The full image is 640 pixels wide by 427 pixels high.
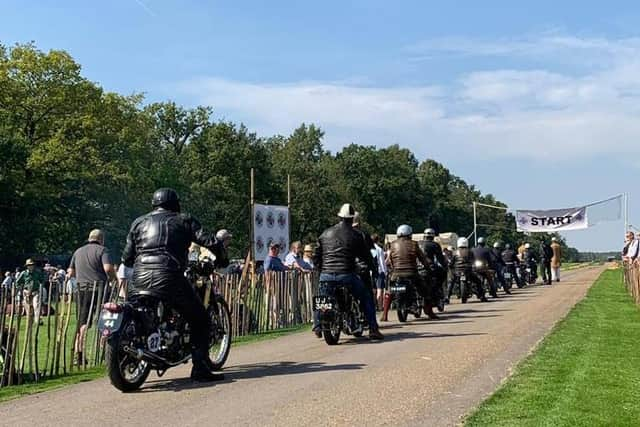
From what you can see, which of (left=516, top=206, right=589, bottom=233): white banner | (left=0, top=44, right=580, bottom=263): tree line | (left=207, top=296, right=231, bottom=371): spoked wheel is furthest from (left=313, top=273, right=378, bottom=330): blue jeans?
(left=0, top=44, right=580, bottom=263): tree line

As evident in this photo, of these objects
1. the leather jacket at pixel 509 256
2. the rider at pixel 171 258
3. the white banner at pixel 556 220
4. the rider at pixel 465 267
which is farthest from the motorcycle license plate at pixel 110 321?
the white banner at pixel 556 220

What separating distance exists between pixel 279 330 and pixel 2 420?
32.0 ft

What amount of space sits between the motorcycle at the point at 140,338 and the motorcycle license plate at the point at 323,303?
3.53 meters

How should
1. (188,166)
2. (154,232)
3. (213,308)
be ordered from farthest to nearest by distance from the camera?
(188,166) → (213,308) → (154,232)

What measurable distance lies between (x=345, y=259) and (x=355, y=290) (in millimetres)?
535

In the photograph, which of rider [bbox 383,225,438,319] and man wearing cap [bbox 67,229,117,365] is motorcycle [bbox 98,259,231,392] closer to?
man wearing cap [bbox 67,229,117,365]

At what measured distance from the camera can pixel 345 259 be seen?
43.6ft

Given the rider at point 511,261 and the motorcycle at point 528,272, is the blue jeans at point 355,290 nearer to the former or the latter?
the rider at point 511,261

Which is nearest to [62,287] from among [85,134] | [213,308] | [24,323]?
[24,323]

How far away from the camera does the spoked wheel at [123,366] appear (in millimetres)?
8656

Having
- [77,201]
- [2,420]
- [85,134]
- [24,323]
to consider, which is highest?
[85,134]

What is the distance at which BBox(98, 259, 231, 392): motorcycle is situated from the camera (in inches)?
340

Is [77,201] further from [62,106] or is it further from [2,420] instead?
[2,420]

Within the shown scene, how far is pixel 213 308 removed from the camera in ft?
34.1
